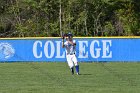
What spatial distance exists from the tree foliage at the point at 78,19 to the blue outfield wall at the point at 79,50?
49.5ft

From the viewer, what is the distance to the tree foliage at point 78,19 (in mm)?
47938

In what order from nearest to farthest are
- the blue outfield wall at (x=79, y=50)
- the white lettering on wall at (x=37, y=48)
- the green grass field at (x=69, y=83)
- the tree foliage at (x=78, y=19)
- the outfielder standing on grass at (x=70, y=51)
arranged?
A: the green grass field at (x=69, y=83), the outfielder standing on grass at (x=70, y=51), the blue outfield wall at (x=79, y=50), the white lettering on wall at (x=37, y=48), the tree foliage at (x=78, y=19)

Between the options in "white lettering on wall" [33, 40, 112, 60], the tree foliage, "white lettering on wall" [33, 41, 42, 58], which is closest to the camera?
"white lettering on wall" [33, 40, 112, 60]

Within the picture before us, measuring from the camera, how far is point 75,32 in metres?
47.9

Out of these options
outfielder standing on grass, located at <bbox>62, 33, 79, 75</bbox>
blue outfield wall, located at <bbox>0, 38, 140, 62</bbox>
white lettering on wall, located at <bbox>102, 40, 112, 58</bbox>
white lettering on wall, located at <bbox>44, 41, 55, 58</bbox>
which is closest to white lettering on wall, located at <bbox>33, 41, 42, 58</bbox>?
blue outfield wall, located at <bbox>0, 38, 140, 62</bbox>

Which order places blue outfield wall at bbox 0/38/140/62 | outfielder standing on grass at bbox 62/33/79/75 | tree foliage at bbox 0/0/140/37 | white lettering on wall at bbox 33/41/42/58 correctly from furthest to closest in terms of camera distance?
tree foliage at bbox 0/0/140/37 < white lettering on wall at bbox 33/41/42/58 < blue outfield wall at bbox 0/38/140/62 < outfielder standing on grass at bbox 62/33/79/75

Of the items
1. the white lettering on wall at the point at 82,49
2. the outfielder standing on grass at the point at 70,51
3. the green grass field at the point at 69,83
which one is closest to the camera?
the green grass field at the point at 69,83

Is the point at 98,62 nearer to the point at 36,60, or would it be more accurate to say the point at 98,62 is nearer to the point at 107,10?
the point at 36,60

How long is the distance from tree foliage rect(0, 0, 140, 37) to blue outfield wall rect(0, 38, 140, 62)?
49.5 feet

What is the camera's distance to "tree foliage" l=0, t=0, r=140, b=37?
47.9m

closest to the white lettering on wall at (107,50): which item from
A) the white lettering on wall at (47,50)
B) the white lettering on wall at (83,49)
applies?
the white lettering on wall at (83,49)

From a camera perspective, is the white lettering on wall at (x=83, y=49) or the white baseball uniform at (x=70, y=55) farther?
the white lettering on wall at (x=83, y=49)

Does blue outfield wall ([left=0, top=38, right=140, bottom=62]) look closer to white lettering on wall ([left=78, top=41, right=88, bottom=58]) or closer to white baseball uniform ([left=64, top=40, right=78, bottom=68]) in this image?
white lettering on wall ([left=78, top=41, right=88, bottom=58])

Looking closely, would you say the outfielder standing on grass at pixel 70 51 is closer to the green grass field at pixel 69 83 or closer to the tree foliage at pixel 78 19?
the green grass field at pixel 69 83
